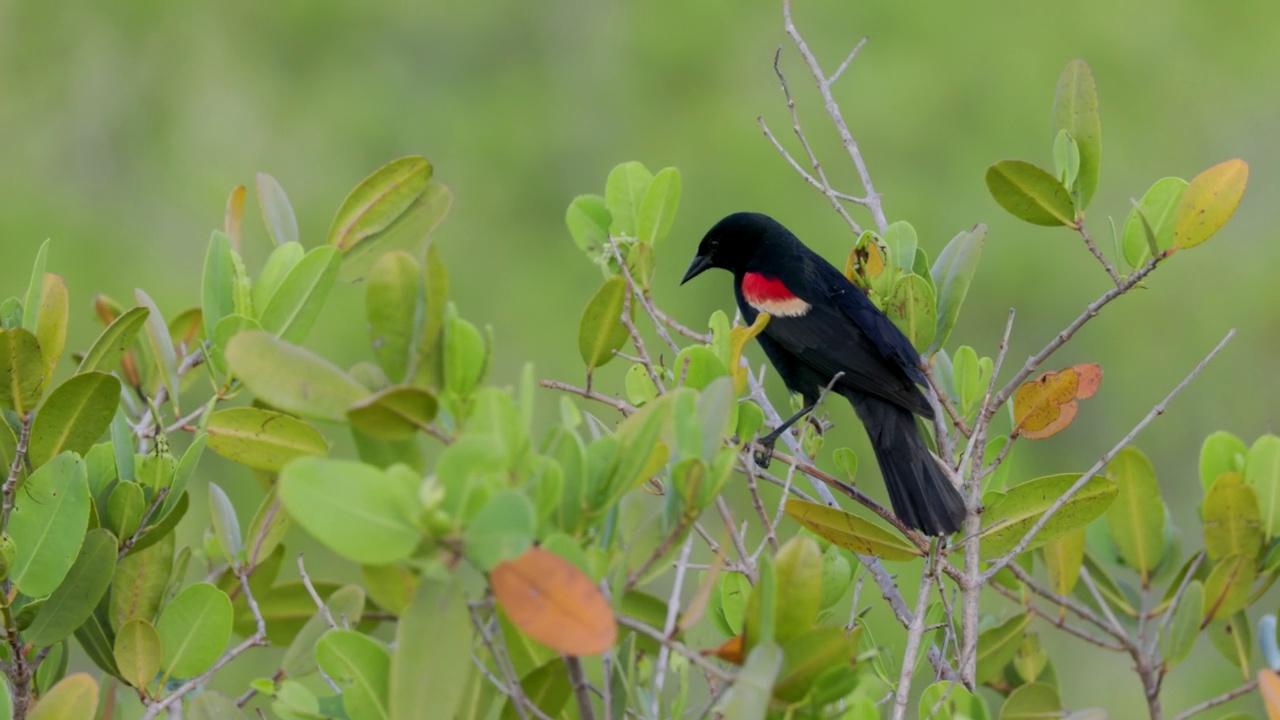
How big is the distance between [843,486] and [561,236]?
6.83 m

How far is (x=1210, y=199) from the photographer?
185cm

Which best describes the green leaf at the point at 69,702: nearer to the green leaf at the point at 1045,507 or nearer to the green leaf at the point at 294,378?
the green leaf at the point at 294,378

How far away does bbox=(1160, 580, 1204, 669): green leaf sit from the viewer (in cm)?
166

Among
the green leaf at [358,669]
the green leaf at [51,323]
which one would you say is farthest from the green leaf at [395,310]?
the green leaf at [51,323]

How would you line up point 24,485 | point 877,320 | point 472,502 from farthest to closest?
point 877,320, point 24,485, point 472,502

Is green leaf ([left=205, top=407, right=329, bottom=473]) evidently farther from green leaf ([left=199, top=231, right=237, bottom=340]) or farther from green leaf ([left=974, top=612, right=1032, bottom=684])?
green leaf ([left=974, top=612, right=1032, bottom=684])

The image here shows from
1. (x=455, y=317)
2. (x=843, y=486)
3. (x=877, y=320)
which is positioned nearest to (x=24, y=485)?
(x=455, y=317)

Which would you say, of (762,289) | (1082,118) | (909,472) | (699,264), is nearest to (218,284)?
(1082,118)

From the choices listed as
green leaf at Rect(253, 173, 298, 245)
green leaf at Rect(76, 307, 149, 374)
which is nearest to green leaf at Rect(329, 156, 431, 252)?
green leaf at Rect(253, 173, 298, 245)

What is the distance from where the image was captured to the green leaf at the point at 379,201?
1973 mm

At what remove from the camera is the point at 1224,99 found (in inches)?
368

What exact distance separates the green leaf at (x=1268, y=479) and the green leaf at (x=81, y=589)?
1.52m

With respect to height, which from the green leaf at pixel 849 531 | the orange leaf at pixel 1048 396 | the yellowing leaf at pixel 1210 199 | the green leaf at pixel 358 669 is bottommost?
the green leaf at pixel 358 669

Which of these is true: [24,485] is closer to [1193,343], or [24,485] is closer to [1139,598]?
[1139,598]
